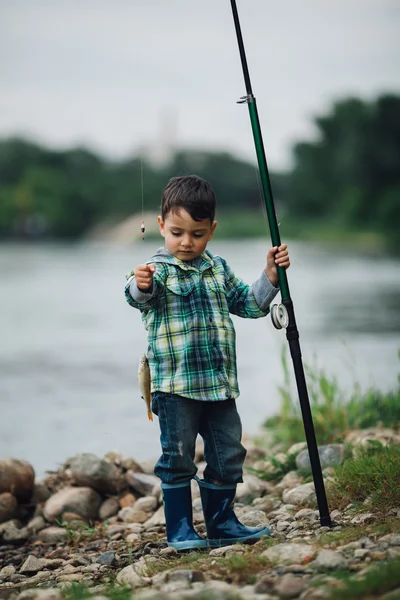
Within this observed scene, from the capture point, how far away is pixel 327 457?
16.3 feet

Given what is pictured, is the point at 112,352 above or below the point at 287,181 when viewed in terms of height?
below

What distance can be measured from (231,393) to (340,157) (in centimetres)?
2552

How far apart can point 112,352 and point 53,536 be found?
6771mm

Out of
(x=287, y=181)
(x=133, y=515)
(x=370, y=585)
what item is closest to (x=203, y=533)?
(x=133, y=515)

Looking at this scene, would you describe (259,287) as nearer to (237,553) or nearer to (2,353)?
(237,553)

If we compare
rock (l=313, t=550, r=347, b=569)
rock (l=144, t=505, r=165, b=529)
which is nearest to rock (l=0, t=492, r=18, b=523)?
rock (l=144, t=505, r=165, b=529)

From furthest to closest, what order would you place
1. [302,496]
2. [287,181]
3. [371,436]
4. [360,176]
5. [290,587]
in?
[287,181] → [360,176] → [371,436] → [302,496] → [290,587]

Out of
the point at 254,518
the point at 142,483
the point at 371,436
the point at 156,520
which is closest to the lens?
the point at 254,518

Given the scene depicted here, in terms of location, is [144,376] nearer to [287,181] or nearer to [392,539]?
[392,539]

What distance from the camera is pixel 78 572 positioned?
153 inches

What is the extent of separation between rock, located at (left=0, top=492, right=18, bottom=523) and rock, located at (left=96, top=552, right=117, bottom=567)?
3.89ft

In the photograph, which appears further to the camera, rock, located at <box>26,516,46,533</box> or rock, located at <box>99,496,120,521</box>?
rock, located at <box>99,496,120,521</box>

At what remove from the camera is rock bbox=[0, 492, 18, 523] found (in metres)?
5.02

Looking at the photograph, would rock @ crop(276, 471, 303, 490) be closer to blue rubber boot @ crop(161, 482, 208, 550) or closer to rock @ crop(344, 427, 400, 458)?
rock @ crop(344, 427, 400, 458)
